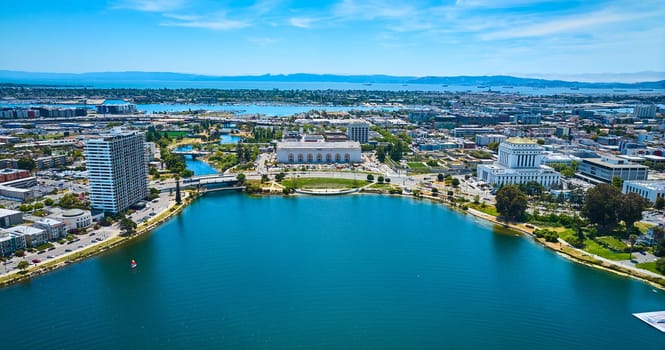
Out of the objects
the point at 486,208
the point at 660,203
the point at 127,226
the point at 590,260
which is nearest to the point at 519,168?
the point at 486,208

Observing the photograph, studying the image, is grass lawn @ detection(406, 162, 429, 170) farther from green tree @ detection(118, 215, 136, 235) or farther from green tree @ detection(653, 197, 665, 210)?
green tree @ detection(118, 215, 136, 235)

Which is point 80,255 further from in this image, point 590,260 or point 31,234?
point 590,260

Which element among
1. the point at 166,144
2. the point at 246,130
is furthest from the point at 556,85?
the point at 166,144

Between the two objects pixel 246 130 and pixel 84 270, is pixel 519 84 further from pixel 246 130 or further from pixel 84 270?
pixel 84 270


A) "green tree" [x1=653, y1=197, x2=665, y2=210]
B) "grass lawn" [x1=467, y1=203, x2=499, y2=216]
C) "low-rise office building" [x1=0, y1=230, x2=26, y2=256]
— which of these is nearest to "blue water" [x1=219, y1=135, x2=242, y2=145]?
"grass lawn" [x1=467, y1=203, x2=499, y2=216]

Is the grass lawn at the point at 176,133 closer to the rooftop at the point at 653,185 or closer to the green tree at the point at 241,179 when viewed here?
the green tree at the point at 241,179

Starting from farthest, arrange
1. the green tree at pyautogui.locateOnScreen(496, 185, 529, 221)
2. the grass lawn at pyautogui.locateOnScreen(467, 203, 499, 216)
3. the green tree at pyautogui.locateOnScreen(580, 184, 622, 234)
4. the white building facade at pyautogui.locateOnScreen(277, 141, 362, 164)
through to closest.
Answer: the white building facade at pyautogui.locateOnScreen(277, 141, 362, 164) → the grass lawn at pyautogui.locateOnScreen(467, 203, 499, 216) → the green tree at pyautogui.locateOnScreen(496, 185, 529, 221) → the green tree at pyautogui.locateOnScreen(580, 184, 622, 234)
